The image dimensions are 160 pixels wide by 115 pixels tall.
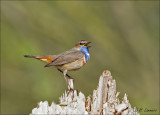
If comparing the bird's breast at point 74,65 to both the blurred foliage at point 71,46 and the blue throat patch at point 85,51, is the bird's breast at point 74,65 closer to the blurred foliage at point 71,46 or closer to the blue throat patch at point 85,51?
the blue throat patch at point 85,51

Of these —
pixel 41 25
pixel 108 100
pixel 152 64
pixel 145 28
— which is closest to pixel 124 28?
pixel 145 28

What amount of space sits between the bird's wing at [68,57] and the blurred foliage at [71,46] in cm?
255

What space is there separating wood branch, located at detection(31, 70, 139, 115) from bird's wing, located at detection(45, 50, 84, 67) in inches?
78.5

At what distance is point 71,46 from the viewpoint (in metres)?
11.7

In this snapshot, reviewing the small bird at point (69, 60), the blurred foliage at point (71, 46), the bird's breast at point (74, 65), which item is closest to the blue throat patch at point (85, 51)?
the small bird at point (69, 60)

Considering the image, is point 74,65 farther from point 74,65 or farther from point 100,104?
point 100,104

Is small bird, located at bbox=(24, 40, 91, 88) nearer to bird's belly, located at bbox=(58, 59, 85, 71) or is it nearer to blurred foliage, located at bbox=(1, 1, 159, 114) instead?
bird's belly, located at bbox=(58, 59, 85, 71)

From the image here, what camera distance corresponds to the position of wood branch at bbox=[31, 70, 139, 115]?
6020mm

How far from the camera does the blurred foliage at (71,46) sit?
1140cm

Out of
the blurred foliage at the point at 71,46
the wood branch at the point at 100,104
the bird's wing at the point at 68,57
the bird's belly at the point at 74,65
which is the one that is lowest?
the wood branch at the point at 100,104

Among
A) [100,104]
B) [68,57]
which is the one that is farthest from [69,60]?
[100,104]

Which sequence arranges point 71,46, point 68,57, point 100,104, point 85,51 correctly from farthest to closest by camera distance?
1. point 71,46
2. point 85,51
3. point 68,57
4. point 100,104

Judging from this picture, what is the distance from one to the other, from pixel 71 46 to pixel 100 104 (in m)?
5.60

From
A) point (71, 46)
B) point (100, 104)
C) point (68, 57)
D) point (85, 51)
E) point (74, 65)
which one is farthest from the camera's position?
point (71, 46)
